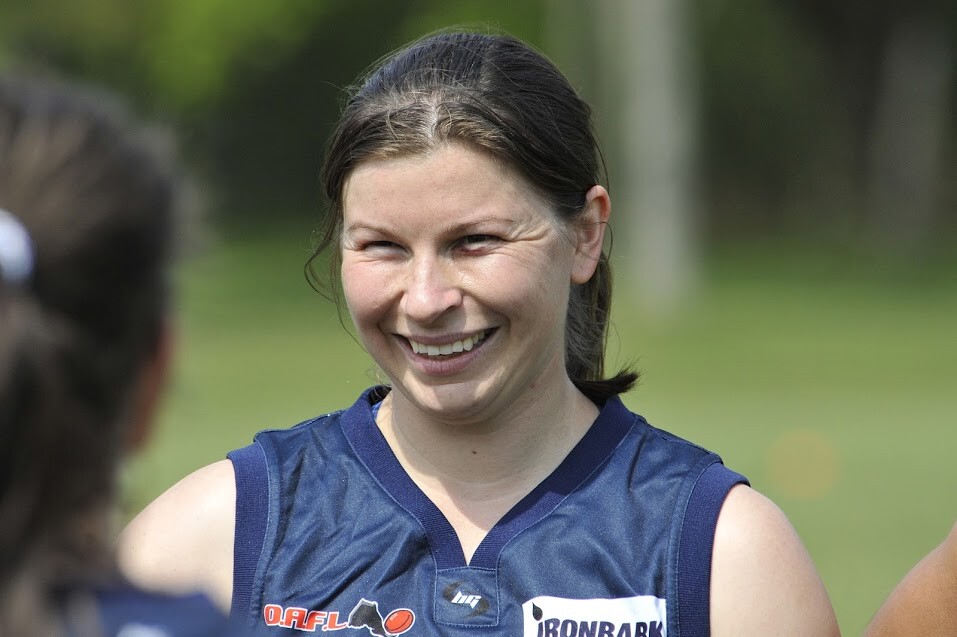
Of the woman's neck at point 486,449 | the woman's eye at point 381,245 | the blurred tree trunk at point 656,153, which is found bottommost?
the woman's neck at point 486,449

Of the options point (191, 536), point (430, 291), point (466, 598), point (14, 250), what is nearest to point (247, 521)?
point (191, 536)

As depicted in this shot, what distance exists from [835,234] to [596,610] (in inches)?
1073

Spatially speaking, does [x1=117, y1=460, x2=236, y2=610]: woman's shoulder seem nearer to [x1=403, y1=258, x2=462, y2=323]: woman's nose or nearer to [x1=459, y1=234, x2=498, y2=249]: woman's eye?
[x1=403, y1=258, x2=462, y2=323]: woman's nose

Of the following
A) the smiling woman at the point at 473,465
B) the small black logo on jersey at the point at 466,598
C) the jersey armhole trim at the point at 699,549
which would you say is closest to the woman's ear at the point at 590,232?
the smiling woman at the point at 473,465

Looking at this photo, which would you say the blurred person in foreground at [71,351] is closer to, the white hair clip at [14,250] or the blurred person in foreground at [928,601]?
the white hair clip at [14,250]

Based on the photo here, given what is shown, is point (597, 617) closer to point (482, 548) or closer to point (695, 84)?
point (482, 548)

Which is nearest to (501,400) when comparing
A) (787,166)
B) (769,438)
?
(769,438)

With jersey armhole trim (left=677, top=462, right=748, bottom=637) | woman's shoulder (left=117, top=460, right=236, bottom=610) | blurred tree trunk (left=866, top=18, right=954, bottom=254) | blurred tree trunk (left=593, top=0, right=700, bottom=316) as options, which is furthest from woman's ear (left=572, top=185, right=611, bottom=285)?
blurred tree trunk (left=866, top=18, right=954, bottom=254)

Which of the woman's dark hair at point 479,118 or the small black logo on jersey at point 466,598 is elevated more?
the woman's dark hair at point 479,118

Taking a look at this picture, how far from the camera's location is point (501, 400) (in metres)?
3.12

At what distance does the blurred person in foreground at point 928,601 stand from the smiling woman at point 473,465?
23 centimetres

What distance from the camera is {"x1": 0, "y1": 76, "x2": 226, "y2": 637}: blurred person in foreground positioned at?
5.88ft

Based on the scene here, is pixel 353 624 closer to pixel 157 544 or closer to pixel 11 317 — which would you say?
pixel 157 544

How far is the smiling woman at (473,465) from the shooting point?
2879mm
